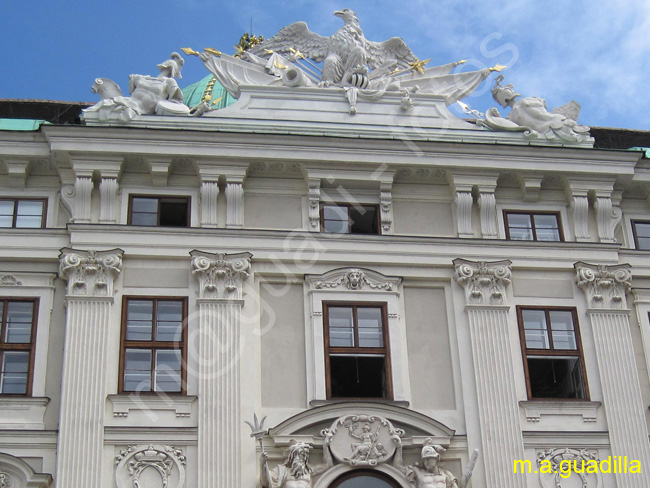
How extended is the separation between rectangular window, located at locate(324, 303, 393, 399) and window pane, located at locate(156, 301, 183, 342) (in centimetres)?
268

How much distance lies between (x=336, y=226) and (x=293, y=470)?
17.6ft

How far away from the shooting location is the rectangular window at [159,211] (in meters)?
24.4

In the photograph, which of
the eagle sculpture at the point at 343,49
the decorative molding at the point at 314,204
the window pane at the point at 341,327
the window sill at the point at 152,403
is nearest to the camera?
the window sill at the point at 152,403

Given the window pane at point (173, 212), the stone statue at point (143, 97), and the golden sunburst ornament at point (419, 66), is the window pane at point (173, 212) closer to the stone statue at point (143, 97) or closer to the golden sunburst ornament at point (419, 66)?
the stone statue at point (143, 97)

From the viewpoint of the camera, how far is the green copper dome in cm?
3344

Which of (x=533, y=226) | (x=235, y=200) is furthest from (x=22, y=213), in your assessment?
(x=533, y=226)

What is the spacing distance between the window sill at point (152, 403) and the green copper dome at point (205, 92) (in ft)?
40.1

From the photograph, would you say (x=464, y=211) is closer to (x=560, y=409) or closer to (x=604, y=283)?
(x=604, y=283)

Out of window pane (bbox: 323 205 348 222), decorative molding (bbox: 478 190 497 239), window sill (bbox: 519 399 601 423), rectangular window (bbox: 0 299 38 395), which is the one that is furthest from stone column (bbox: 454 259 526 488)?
rectangular window (bbox: 0 299 38 395)

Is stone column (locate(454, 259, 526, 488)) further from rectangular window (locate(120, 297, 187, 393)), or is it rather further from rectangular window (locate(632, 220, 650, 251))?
rectangular window (locate(120, 297, 187, 393))

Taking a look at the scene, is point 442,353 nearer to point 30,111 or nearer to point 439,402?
point 439,402

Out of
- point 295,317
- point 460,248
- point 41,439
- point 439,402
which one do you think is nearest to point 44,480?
point 41,439

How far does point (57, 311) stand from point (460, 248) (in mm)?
7655

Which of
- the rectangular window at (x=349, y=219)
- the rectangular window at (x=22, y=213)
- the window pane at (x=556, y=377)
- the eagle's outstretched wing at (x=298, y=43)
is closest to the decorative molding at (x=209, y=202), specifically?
the rectangular window at (x=349, y=219)
